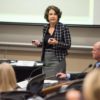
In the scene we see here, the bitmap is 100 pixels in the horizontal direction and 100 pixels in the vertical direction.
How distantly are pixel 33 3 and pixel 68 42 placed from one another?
5.49 feet

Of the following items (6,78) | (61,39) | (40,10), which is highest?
(40,10)

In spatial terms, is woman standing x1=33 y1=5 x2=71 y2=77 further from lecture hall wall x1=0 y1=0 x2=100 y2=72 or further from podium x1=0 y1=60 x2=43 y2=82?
lecture hall wall x1=0 y1=0 x2=100 y2=72

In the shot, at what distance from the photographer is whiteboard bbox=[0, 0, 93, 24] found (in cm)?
554

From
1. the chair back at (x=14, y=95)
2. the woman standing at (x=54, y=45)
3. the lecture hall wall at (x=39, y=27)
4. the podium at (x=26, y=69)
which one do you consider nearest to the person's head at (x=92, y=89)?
the chair back at (x=14, y=95)

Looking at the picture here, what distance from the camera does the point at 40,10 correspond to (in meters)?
5.66

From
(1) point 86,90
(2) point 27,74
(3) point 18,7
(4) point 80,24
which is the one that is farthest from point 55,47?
(1) point 86,90

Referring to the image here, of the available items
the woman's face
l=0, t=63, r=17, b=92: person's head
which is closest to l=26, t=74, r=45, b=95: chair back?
l=0, t=63, r=17, b=92: person's head

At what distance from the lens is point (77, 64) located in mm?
5758

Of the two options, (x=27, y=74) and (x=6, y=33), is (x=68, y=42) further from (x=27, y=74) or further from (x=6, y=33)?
(x=6, y=33)

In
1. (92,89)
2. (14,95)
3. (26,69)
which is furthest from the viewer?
(26,69)

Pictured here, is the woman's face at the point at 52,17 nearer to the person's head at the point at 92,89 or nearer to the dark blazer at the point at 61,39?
the dark blazer at the point at 61,39

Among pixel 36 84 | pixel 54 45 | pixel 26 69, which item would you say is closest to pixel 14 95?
pixel 36 84

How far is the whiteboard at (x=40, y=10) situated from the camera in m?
5.54

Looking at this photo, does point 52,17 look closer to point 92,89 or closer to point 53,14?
point 53,14
